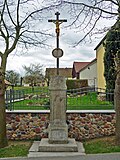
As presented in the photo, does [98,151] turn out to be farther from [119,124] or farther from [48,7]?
[48,7]

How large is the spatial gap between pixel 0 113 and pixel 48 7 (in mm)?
4197

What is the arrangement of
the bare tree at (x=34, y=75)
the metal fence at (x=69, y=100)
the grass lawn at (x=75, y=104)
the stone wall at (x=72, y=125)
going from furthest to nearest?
the bare tree at (x=34, y=75) → the grass lawn at (x=75, y=104) → the metal fence at (x=69, y=100) → the stone wall at (x=72, y=125)

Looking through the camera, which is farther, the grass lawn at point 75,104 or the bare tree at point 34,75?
the bare tree at point 34,75

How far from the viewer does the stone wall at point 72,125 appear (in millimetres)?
11602

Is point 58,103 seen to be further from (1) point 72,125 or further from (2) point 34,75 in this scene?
(2) point 34,75

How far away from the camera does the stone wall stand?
38.1 feet

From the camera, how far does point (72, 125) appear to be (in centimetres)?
1162

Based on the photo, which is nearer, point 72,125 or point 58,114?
point 58,114

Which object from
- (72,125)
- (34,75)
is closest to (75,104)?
(72,125)

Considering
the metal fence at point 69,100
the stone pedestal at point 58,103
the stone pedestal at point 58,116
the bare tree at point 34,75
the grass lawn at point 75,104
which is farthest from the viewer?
the bare tree at point 34,75

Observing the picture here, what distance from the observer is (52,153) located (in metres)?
8.38

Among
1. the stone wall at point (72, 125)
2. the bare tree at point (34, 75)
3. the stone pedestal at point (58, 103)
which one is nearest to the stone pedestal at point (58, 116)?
the stone pedestal at point (58, 103)

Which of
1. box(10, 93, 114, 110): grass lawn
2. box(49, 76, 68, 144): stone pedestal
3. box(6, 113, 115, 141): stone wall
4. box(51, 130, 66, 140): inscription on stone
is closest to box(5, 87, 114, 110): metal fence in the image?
box(10, 93, 114, 110): grass lawn

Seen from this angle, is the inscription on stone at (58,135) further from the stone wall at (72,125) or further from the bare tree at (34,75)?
the bare tree at (34,75)
